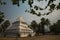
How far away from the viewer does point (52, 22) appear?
3078mm

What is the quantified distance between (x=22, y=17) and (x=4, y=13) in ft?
1.03

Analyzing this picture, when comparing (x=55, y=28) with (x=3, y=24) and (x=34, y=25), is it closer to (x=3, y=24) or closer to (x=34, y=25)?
(x=34, y=25)

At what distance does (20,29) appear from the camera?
310 centimetres

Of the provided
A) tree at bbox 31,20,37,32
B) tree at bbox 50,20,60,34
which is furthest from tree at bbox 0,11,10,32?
tree at bbox 50,20,60,34

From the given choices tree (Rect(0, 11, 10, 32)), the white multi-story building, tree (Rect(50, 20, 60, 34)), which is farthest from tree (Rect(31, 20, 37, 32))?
tree (Rect(0, 11, 10, 32))

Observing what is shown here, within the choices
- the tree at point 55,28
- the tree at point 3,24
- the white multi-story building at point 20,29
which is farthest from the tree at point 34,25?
the tree at point 3,24

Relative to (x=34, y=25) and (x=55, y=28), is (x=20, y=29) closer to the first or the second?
(x=34, y=25)

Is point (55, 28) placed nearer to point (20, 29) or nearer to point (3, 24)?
point (20, 29)

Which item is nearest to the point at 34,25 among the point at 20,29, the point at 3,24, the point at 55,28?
the point at 20,29

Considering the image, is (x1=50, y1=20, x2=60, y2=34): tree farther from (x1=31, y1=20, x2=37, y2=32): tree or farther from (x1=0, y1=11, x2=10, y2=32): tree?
(x1=0, y1=11, x2=10, y2=32): tree

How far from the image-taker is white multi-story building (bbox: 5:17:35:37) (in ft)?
10.1

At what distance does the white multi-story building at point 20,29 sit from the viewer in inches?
121

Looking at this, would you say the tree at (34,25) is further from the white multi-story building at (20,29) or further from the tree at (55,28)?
the tree at (55,28)

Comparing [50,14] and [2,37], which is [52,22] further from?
[2,37]
